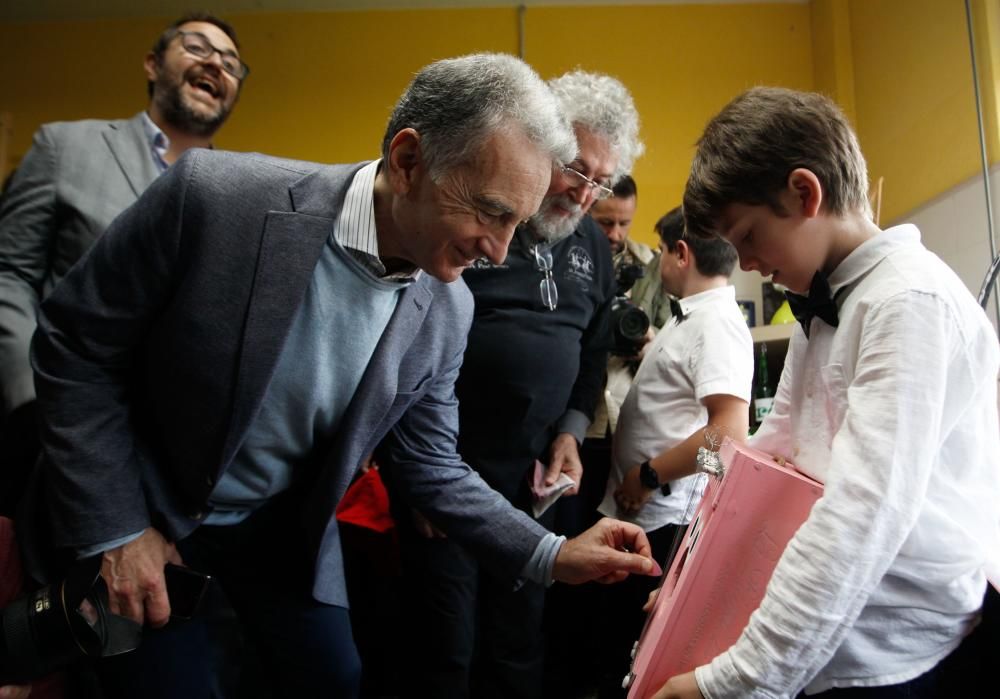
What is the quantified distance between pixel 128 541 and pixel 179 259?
0.38 meters

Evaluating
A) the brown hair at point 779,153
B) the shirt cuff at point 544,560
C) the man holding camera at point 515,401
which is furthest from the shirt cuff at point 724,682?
the man holding camera at point 515,401

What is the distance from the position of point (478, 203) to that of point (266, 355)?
0.35 meters

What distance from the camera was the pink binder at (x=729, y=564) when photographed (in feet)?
Answer: 2.74

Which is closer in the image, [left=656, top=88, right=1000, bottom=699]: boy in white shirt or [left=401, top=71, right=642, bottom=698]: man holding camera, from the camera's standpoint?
[left=656, top=88, right=1000, bottom=699]: boy in white shirt

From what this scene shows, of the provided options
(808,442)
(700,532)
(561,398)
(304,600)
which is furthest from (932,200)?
(304,600)

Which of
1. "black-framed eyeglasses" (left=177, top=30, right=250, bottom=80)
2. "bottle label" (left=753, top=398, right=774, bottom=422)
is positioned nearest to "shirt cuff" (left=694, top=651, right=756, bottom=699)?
"bottle label" (left=753, top=398, right=774, bottom=422)

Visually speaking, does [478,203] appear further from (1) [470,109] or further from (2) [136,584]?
(2) [136,584]

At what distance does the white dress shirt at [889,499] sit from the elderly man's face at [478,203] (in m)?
0.41

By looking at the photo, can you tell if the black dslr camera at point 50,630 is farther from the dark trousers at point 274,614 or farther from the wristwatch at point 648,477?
the wristwatch at point 648,477

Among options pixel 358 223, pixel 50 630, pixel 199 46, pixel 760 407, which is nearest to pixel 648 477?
pixel 760 407

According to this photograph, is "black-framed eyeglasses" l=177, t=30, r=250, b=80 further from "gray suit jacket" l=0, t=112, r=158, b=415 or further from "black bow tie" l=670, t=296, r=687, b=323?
"black bow tie" l=670, t=296, r=687, b=323

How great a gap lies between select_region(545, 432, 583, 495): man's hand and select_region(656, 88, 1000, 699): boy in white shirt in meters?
0.63

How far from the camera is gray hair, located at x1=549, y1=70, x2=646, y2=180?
1.58 m

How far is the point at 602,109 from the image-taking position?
5.19 ft
